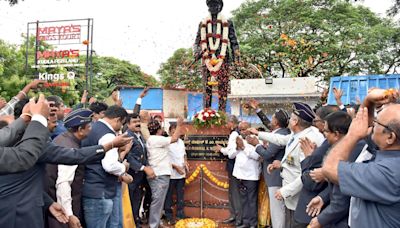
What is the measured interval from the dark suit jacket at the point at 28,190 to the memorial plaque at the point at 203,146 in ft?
13.7

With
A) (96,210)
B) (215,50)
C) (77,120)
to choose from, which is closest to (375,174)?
(77,120)

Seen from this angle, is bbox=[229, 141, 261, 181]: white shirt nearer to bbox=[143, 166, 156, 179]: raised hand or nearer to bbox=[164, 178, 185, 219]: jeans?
bbox=[164, 178, 185, 219]: jeans

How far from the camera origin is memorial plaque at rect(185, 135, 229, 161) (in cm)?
731

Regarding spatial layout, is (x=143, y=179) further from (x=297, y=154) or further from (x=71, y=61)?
(x=71, y=61)

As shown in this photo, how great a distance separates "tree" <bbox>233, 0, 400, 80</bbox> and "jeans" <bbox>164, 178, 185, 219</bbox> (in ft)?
50.9

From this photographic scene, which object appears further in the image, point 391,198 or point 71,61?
point 71,61

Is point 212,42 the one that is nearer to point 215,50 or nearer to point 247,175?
point 215,50

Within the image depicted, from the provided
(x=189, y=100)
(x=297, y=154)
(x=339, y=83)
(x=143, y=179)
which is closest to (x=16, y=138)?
(x=297, y=154)

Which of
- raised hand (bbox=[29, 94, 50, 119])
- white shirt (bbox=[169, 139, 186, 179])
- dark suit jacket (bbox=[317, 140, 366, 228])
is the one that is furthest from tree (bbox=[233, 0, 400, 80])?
raised hand (bbox=[29, 94, 50, 119])

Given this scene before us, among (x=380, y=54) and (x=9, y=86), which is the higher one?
(x=380, y=54)

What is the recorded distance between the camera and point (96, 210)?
431 centimetres

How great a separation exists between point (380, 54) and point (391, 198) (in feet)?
68.8

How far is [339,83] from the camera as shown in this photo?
12.5 metres

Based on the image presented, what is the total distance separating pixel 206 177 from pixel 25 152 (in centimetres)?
Answer: 501
